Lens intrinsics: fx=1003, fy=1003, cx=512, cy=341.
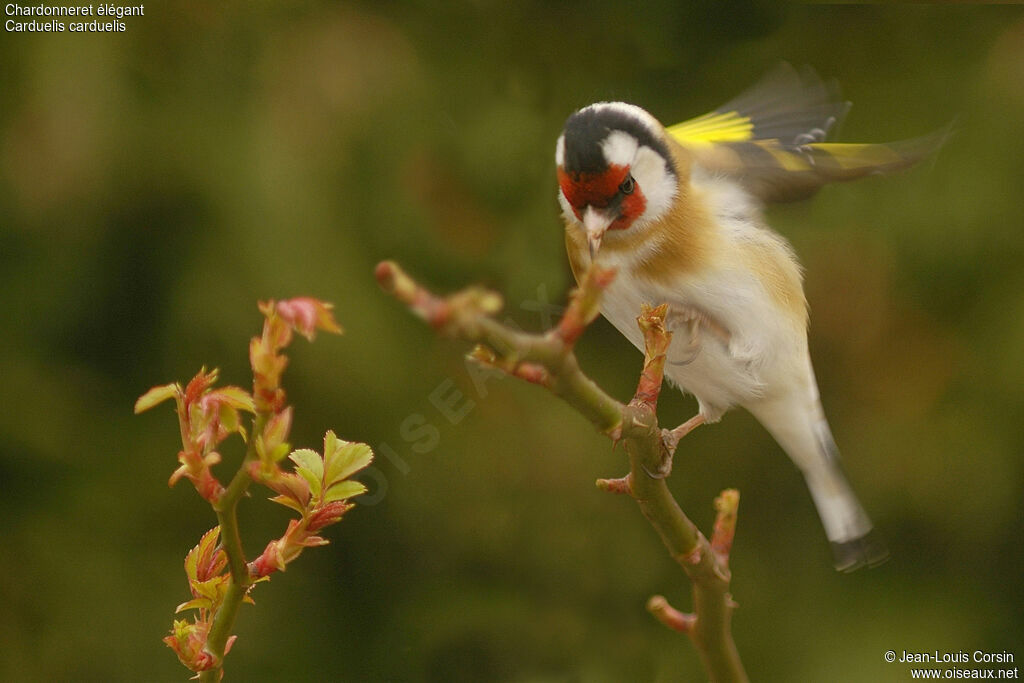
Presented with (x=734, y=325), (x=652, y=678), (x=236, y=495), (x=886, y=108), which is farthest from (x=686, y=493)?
(x=236, y=495)

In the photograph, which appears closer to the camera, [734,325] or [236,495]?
[236,495]

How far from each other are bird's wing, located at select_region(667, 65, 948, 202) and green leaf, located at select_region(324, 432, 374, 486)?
70cm

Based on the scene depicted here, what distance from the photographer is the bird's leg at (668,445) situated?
657 mm

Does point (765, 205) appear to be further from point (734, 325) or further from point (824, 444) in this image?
point (824, 444)

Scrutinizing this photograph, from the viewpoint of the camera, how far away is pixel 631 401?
0.64 m

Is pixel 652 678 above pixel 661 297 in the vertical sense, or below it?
below

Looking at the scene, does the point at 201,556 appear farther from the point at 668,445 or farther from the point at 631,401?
the point at 668,445

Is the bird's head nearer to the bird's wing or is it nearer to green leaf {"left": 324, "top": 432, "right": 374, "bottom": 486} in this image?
the bird's wing

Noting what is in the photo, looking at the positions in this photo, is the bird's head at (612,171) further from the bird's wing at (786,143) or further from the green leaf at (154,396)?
the green leaf at (154,396)

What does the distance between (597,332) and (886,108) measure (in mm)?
485

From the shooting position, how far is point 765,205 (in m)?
1.06

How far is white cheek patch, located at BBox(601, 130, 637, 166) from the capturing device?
0.88 meters

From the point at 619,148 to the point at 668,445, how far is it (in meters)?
0.27

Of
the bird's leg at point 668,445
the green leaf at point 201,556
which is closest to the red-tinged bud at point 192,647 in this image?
the green leaf at point 201,556
